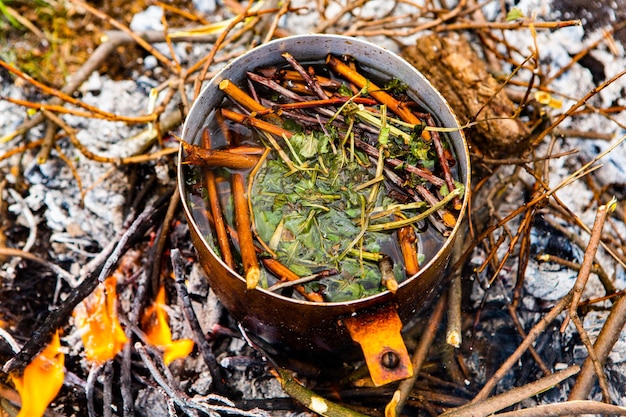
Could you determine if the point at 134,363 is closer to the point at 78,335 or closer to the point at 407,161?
the point at 78,335

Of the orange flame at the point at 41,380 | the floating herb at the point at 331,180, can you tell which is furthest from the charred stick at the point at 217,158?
the orange flame at the point at 41,380

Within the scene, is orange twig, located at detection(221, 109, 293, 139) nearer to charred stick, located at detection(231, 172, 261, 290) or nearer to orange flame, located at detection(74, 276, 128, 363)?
charred stick, located at detection(231, 172, 261, 290)

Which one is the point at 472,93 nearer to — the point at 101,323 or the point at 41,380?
the point at 101,323

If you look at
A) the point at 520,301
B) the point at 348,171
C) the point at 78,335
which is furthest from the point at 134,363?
the point at 520,301

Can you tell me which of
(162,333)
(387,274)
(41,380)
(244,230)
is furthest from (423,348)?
(41,380)

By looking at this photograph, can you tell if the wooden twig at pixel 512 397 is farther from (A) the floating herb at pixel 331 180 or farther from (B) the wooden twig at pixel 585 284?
(A) the floating herb at pixel 331 180

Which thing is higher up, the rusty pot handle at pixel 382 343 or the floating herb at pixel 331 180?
the floating herb at pixel 331 180
